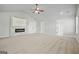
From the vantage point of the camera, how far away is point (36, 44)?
96.5 inches

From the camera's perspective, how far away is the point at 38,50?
2436 mm

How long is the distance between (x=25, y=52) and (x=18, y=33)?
0.35 m

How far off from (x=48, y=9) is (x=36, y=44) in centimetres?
64

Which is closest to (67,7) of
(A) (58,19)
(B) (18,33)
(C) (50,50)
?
(A) (58,19)

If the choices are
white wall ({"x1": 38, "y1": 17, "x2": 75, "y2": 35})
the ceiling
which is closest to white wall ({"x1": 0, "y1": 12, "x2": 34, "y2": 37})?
the ceiling

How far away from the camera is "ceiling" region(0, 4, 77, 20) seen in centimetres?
244

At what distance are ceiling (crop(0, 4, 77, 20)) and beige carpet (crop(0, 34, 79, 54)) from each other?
346 mm

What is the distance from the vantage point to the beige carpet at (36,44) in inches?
95.0

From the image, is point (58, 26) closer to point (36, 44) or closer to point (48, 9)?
point (48, 9)

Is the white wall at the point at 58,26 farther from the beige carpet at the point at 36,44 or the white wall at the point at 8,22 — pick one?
the white wall at the point at 8,22

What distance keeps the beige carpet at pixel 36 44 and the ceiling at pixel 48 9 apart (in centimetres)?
35

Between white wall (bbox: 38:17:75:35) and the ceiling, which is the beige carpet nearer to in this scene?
white wall (bbox: 38:17:75:35)
